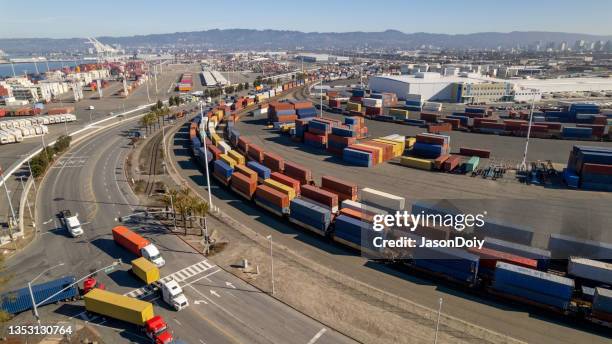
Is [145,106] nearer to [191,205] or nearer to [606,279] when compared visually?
[191,205]

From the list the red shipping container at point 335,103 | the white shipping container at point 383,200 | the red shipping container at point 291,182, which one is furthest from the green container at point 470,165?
the red shipping container at point 335,103

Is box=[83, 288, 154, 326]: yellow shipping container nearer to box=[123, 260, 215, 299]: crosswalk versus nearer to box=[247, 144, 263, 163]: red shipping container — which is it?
box=[123, 260, 215, 299]: crosswalk

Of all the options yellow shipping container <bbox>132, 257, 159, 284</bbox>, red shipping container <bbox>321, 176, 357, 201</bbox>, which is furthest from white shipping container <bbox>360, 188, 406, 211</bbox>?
yellow shipping container <bbox>132, 257, 159, 284</bbox>

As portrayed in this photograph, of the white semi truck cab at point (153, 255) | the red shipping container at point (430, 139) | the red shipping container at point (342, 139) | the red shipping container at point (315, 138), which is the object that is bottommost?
the white semi truck cab at point (153, 255)

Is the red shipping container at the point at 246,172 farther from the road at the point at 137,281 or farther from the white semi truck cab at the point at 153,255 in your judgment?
the white semi truck cab at the point at 153,255

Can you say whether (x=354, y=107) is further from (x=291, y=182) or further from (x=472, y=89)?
(x=291, y=182)

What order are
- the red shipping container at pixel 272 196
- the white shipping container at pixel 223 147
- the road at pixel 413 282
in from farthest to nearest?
1. the white shipping container at pixel 223 147
2. the red shipping container at pixel 272 196
3. the road at pixel 413 282

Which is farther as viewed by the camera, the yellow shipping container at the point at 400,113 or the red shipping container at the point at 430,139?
the yellow shipping container at the point at 400,113
